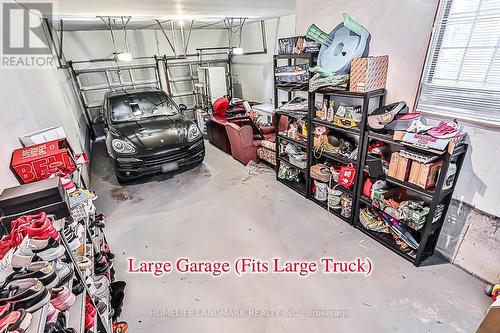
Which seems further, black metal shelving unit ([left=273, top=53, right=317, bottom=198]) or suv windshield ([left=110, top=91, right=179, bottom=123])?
suv windshield ([left=110, top=91, right=179, bottom=123])

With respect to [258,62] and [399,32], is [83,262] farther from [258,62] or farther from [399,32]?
[258,62]

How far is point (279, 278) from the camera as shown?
2.37 m

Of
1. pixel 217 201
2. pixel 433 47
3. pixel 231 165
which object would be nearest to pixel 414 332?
pixel 433 47

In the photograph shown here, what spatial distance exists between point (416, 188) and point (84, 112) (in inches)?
279

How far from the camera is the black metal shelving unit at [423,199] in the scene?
2.05 m

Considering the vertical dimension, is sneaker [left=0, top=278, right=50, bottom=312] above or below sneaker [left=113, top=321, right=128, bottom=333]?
above

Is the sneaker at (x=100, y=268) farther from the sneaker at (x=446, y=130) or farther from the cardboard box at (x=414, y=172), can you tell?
the sneaker at (x=446, y=130)

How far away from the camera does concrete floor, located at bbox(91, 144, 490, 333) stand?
1.98 meters

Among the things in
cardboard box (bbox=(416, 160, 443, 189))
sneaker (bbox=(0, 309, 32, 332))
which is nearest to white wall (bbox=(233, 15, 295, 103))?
cardboard box (bbox=(416, 160, 443, 189))

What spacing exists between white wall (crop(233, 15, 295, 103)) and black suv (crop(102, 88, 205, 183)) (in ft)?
9.90

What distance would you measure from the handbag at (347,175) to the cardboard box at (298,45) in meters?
1.36

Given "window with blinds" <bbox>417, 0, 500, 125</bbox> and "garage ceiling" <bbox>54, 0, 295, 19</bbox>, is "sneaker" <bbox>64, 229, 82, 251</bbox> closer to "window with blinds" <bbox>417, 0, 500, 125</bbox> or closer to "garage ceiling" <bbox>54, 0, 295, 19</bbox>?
"garage ceiling" <bbox>54, 0, 295, 19</bbox>

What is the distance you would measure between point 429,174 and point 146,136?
146 inches

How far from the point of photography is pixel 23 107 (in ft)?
7.79
